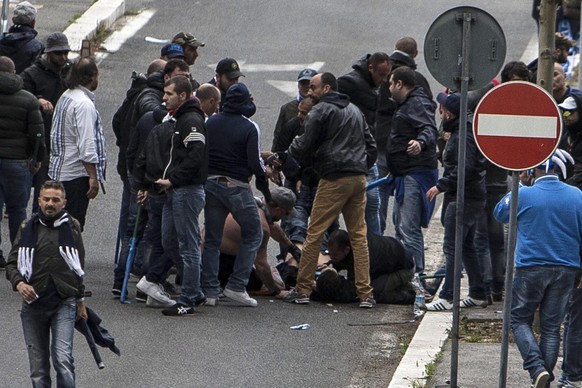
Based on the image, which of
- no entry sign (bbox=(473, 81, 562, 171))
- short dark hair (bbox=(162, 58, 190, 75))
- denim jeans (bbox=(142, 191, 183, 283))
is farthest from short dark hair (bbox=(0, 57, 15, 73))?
no entry sign (bbox=(473, 81, 562, 171))

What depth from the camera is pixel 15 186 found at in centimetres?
1323

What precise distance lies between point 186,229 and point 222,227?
0.66 metres

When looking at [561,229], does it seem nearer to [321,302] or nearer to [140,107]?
[321,302]

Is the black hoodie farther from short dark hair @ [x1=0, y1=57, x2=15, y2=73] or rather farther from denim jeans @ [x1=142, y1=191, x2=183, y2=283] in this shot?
short dark hair @ [x1=0, y1=57, x2=15, y2=73]

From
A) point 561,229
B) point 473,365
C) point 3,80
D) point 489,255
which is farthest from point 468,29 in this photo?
point 3,80

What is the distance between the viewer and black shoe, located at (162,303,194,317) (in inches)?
474

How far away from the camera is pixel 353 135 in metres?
12.7

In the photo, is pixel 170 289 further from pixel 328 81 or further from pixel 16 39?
pixel 16 39

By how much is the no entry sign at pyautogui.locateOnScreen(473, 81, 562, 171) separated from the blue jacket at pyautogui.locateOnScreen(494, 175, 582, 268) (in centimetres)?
32

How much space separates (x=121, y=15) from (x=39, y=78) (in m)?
10.7

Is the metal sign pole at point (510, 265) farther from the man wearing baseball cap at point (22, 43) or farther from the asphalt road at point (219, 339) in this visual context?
the man wearing baseball cap at point (22, 43)

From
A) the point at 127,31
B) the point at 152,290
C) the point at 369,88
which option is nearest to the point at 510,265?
the point at 152,290

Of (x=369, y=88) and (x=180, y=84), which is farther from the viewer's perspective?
(x=369, y=88)

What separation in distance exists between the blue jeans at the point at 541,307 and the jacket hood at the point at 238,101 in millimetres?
3506
